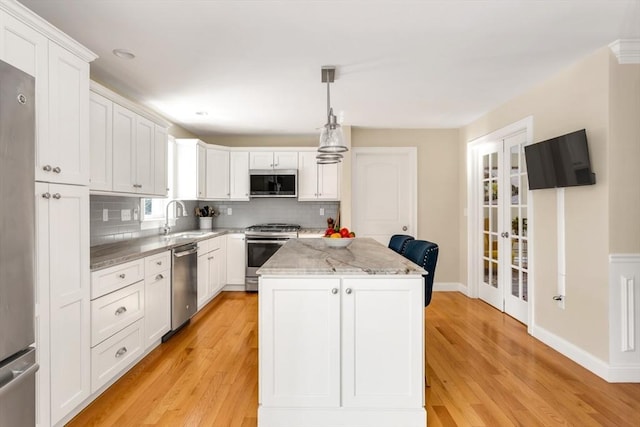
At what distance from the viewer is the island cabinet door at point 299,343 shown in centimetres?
197

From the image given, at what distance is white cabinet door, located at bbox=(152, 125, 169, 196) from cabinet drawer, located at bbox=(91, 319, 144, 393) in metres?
1.38

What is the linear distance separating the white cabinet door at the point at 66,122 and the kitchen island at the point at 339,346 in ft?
4.10

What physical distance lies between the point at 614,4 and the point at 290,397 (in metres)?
2.98

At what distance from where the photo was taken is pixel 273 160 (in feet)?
17.6

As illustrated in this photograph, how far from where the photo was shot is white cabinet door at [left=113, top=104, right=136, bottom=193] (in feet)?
9.10

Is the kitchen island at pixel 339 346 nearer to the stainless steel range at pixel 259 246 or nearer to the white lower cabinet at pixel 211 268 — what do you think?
→ the white lower cabinet at pixel 211 268

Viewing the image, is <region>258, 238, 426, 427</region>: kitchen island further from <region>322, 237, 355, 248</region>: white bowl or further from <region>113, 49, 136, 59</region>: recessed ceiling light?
<region>113, 49, 136, 59</region>: recessed ceiling light

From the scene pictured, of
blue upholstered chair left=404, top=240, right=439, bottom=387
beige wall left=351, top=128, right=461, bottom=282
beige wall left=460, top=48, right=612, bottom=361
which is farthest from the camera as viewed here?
beige wall left=351, top=128, right=461, bottom=282

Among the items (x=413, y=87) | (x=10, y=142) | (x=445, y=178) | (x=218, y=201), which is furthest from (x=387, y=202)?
(x=10, y=142)

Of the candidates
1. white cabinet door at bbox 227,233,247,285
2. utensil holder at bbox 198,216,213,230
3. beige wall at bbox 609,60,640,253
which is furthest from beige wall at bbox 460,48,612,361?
utensil holder at bbox 198,216,213,230

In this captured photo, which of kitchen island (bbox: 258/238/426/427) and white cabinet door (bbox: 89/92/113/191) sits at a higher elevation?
white cabinet door (bbox: 89/92/113/191)

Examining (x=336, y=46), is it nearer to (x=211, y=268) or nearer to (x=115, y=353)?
(x=115, y=353)

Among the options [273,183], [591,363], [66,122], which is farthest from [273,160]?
[591,363]

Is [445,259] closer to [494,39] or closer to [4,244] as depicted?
[494,39]
